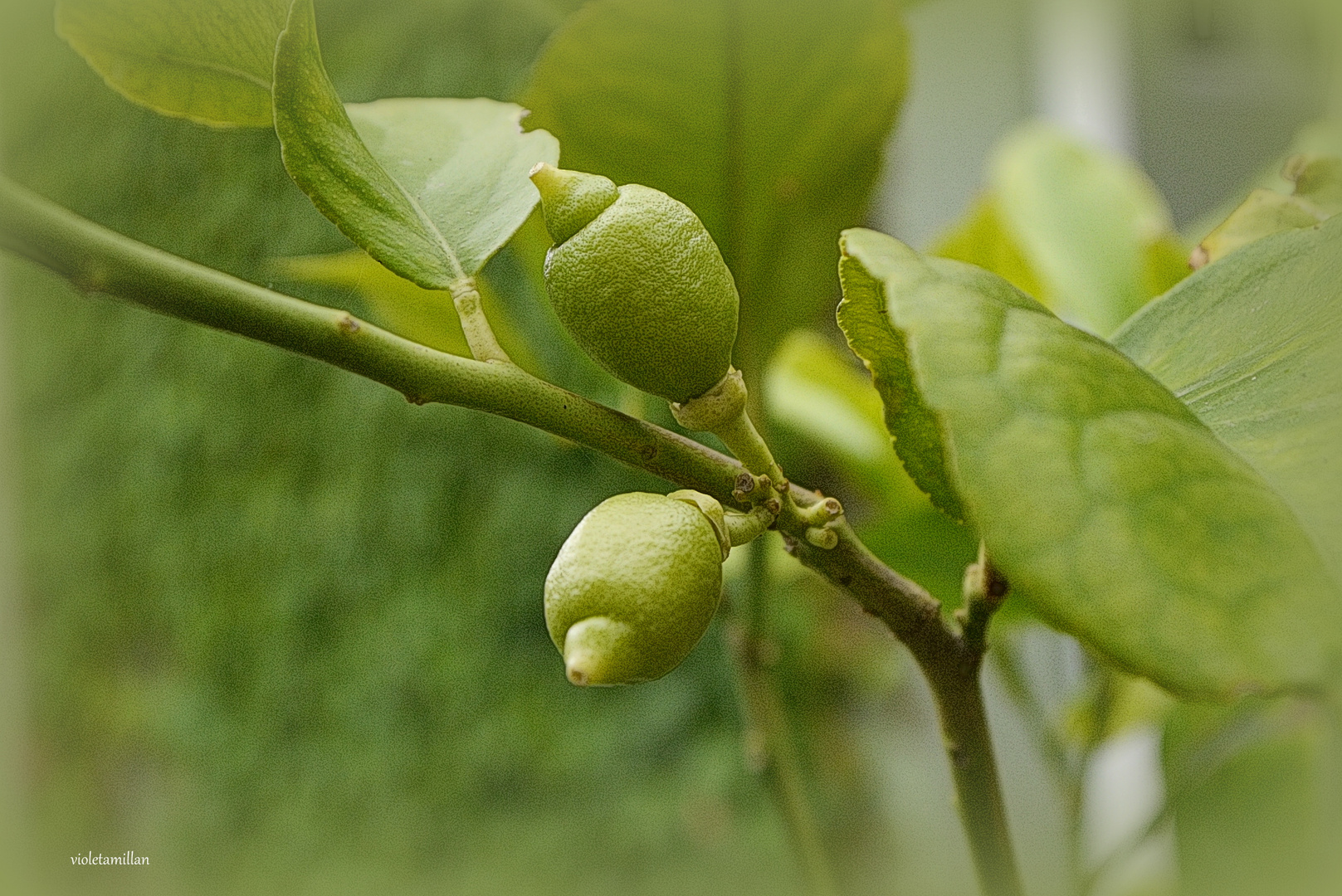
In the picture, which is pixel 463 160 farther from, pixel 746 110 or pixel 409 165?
pixel 746 110

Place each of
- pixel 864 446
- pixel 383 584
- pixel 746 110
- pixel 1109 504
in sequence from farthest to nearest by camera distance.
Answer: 1. pixel 383 584
2. pixel 864 446
3. pixel 746 110
4. pixel 1109 504

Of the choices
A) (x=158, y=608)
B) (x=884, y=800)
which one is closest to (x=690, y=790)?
(x=884, y=800)

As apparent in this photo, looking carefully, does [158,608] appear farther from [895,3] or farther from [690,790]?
[895,3]

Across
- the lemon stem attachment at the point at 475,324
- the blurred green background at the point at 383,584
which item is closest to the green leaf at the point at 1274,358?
the lemon stem attachment at the point at 475,324

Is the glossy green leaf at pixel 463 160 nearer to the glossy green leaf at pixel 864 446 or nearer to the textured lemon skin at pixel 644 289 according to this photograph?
the textured lemon skin at pixel 644 289

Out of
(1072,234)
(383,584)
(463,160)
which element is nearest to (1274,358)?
(463,160)

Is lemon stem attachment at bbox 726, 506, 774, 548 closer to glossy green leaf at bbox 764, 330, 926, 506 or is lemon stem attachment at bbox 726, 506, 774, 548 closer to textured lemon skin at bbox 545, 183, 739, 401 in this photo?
textured lemon skin at bbox 545, 183, 739, 401
